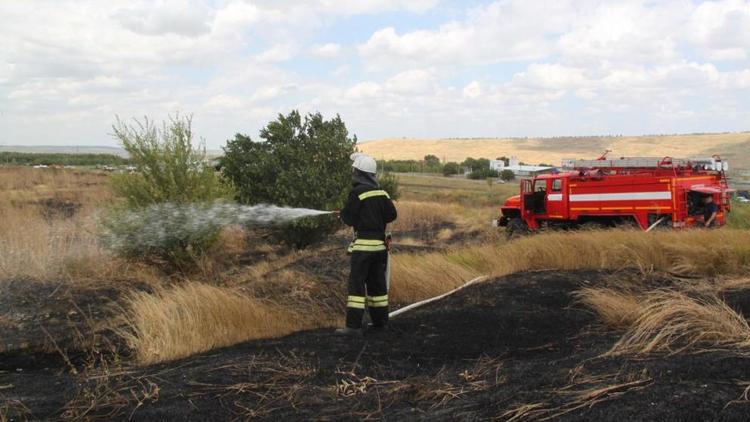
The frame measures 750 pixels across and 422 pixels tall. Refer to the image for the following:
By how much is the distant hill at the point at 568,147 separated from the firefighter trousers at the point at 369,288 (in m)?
74.1

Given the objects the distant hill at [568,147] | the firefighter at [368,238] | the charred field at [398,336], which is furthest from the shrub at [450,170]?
the firefighter at [368,238]

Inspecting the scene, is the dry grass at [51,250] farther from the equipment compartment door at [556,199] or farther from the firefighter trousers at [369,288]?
the equipment compartment door at [556,199]

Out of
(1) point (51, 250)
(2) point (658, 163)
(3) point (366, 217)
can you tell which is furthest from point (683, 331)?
(2) point (658, 163)

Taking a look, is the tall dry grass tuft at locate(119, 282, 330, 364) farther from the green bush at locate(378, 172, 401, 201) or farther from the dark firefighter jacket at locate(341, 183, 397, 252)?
the green bush at locate(378, 172, 401, 201)

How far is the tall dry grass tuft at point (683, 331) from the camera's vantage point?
4234mm

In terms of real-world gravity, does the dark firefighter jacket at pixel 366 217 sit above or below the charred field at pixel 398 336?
above

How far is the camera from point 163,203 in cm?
949

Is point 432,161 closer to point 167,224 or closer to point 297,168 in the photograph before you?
point 297,168

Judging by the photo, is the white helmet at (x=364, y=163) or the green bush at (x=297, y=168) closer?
the white helmet at (x=364, y=163)

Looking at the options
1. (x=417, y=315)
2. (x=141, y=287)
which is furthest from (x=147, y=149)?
(x=417, y=315)

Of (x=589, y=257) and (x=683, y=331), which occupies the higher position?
(x=683, y=331)

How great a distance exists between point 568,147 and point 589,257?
324 feet

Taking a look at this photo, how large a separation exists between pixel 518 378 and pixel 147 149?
7419 mm

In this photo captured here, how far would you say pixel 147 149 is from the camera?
Result: 9562 millimetres
